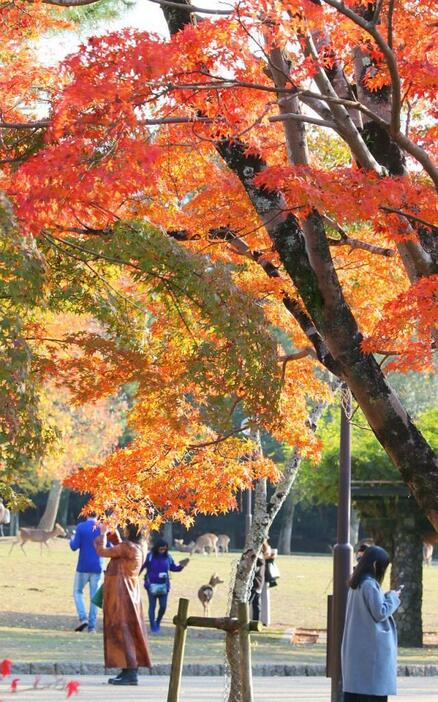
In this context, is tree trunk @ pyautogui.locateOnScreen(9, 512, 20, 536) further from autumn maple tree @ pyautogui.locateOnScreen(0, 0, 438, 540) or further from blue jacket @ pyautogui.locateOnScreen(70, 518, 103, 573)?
autumn maple tree @ pyautogui.locateOnScreen(0, 0, 438, 540)

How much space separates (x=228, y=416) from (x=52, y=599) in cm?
1721

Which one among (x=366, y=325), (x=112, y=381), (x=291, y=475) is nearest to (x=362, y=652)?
(x=112, y=381)

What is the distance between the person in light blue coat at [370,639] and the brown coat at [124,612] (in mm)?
4837

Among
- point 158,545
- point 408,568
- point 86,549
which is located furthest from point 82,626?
point 408,568

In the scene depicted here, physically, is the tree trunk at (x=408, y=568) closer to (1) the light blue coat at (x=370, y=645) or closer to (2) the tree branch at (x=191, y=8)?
(1) the light blue coat at (x=370, y=645)

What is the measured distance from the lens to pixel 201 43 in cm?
1083

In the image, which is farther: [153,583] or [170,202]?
[153,583]

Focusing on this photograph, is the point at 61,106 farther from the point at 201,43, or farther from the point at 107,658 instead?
the point at 107,658

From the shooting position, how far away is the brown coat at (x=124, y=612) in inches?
598

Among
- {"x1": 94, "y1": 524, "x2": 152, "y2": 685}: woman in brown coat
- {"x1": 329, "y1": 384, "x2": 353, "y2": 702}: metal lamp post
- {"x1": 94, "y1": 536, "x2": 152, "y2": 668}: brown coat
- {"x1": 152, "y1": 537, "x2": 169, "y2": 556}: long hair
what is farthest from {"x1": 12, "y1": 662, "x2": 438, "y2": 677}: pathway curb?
{"x1": 152, "y1": 537, "x2": 169, "y2": 556}: long hair

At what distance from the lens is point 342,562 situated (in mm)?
15414

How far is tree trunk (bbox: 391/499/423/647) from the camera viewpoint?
23562mm

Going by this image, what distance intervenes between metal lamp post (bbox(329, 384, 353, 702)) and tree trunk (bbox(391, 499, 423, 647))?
8.10 m

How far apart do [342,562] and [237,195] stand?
14.9ft
